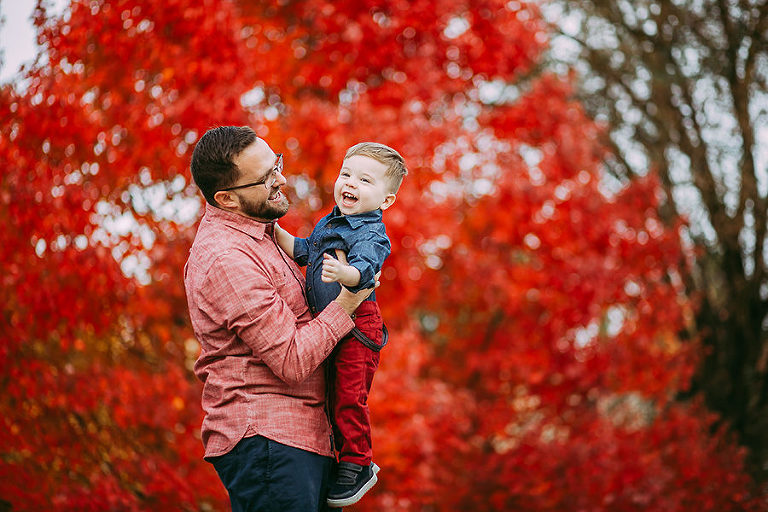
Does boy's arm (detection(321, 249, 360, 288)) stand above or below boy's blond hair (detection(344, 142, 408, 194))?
below

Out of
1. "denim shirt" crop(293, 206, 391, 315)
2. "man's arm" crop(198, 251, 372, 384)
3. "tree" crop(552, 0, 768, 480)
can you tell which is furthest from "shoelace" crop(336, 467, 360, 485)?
"tree" crop(552, 0, 768, 480)

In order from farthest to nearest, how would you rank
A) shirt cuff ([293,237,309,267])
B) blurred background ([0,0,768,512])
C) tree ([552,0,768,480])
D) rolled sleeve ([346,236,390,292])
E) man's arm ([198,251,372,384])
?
tree ([552,0,768,480]) → blurred background ([0,0,768,512]) → shirt cuff ([293,237,309,267]) → rolled sleeve ([346,236,390,292]) → man's arm ([198,251,372,384])

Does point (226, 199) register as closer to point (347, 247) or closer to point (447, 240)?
point (347, 247)

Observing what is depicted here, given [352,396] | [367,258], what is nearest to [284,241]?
[367,258]

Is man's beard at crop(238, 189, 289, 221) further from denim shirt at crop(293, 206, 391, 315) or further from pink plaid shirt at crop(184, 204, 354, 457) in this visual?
denim shirt at crop(293, 206, 391, 315)

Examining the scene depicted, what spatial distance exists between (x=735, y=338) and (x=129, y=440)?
7918mm

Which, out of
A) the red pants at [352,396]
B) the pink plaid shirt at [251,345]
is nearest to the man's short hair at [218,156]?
the pink plaid shirt at [251,345]

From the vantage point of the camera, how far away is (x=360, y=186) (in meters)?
2.82

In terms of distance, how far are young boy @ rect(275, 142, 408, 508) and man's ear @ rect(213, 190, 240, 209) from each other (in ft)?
1.01

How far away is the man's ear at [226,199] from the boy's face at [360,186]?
366 millimetres

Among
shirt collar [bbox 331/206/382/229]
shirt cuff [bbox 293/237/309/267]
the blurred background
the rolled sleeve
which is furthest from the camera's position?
the blurred background

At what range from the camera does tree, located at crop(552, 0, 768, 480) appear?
10.1m

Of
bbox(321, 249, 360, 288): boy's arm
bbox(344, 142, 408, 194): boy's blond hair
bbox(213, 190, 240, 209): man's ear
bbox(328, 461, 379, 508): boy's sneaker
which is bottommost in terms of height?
bbox(328, 461, 379, 508): boy's sneaker

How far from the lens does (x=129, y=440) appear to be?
6.17m
